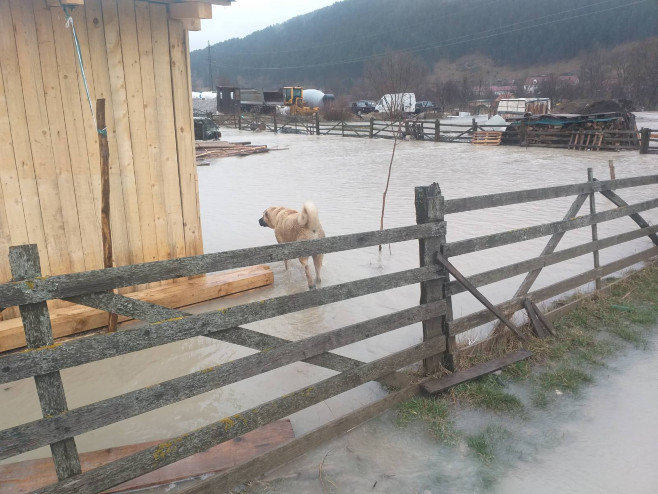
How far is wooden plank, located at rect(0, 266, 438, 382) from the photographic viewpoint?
212 cm

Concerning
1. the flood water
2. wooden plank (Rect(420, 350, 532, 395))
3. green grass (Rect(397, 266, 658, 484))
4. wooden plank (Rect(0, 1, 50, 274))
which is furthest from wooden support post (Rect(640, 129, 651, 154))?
wooden plank (Rect(0, 1, 50, 274))

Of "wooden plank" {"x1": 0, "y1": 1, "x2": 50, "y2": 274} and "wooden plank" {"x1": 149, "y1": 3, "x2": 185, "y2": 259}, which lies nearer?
"wooden plank" {"x1": 0, "y1": 1, "x2": 50, "y2": 274}

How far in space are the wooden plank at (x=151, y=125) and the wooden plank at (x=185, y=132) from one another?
0.78 ft

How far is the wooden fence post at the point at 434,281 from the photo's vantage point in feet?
11.4

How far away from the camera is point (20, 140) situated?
A: 437 centimetres

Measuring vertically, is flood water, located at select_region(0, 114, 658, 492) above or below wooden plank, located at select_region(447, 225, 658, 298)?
below

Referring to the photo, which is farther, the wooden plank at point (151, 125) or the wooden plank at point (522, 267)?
the wooden plank at point (151, 125)

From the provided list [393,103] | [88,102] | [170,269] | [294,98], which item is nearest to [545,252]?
[170,269]

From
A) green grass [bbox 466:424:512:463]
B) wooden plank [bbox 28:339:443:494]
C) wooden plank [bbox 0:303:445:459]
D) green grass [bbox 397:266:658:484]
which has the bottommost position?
green grass [bbox 466:424:512:463]

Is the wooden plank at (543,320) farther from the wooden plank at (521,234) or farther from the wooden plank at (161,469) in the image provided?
the wooden plank at (161,469)

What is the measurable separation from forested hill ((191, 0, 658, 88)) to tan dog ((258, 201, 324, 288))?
125 metres

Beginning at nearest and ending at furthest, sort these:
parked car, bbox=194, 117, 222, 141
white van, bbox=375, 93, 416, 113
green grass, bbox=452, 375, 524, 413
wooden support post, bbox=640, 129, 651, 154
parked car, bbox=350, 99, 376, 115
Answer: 1. green grass, bbox=452, 375, 524, 413
2. white van, bbox=375, 93, 416, 113
3. wooden support post, bbox=640, 129, 651, 154
4. parked car, bbox=194, 117, 222, 141
5. parked car, bbox=350, 99, 376, 115

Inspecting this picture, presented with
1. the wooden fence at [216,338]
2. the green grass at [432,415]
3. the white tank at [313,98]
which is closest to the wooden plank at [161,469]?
the wooden fence at [216,338]

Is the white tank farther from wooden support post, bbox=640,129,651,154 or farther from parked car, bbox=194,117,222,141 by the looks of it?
wooden support post, bbox=640,129,651,154
